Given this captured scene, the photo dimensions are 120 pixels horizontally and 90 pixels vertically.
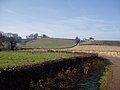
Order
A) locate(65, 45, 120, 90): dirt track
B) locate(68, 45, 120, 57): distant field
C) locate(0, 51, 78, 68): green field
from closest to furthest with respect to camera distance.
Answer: locate(65, 45, 120, 90): dirt track < locate(0, 51, 78, 68): green field < locate(68, 45, 120, 57): distant field

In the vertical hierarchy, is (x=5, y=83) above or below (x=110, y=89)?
above

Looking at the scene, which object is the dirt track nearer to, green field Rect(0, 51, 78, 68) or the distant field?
the distant field

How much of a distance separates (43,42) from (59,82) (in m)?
147

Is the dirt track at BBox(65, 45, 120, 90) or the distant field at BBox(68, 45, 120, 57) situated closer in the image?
the dirt track at BBox(65, 45, 120, 90)

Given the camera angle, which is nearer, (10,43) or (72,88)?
(72,88)

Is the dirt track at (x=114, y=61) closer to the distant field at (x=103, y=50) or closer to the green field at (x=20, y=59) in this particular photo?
the distant field at (x=103, y=50)

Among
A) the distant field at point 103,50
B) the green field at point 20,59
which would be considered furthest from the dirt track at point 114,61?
the green field at point 20,59

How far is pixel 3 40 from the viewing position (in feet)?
321

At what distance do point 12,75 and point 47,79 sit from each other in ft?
14.1

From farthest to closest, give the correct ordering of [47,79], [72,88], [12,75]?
[72,88]
[47,79]
[12,75]

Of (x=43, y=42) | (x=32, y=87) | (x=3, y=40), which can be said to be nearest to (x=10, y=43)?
(x=3, y=40)

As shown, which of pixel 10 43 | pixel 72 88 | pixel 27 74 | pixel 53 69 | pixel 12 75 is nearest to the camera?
pixel 12 75

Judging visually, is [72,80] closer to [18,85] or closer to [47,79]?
[47,79]

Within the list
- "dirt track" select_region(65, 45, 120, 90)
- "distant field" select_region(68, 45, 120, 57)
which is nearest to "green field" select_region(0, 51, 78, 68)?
"dirt track" select_region(65, 45, 120, 90)
